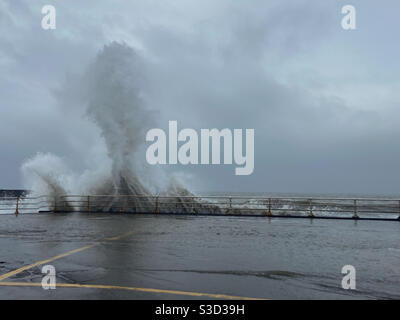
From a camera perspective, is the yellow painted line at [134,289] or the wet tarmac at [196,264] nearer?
the yellow painted line at [134,289]

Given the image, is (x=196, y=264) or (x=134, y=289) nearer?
(x=134, y=289)

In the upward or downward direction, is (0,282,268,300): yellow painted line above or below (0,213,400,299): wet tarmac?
above

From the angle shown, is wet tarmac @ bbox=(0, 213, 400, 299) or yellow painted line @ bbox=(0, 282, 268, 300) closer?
yellow painted line @ bbox=(0, 282, 268, 300)

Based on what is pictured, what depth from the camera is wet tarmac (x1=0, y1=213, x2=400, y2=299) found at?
5.52m

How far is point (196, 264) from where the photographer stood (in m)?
7.57

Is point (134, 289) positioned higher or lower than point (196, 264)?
higher

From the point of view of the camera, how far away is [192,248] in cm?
964

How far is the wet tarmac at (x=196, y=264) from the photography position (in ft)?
18.1
